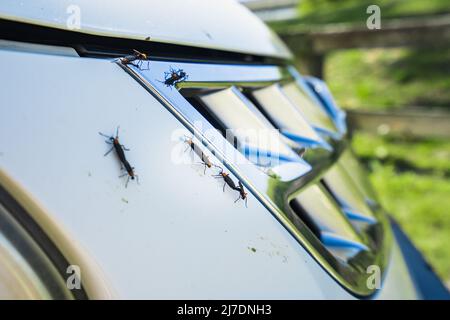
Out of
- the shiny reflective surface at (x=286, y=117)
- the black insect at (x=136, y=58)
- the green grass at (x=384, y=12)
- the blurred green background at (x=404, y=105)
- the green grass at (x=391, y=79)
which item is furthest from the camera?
the green grass at (x=384, y=12)

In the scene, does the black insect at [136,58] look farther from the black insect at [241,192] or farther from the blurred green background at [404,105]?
the blurred green background at [404,105]

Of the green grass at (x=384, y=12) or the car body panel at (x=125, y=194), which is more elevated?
the green grass at (x=384, y=12)

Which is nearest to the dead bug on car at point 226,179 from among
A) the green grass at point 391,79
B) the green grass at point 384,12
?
the green grass at point 391,79

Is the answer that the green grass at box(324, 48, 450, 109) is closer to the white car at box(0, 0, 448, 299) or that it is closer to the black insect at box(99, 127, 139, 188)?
the white car at box(0, 0, 448, 299)

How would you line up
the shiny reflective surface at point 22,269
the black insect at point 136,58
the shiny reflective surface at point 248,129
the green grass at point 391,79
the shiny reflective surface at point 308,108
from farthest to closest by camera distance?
the green grass at point 391,79, the shiny reflective surface at point 308,108, the shiny reflective surface at point 248,129, the black insect at point 136,58, the shiny reflective surface at point 22,269

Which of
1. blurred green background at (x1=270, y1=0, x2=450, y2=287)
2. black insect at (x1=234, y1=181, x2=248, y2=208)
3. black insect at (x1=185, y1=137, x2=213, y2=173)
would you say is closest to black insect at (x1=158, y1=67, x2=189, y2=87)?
black insect at (x1=185, y1=137, x2=213, y2=173)
